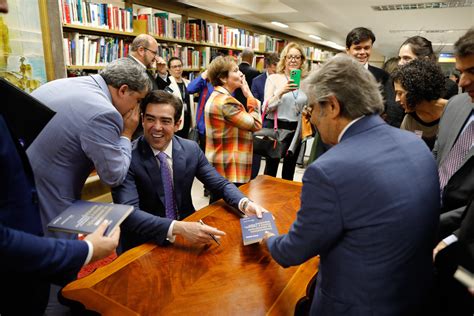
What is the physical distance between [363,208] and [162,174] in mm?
1114

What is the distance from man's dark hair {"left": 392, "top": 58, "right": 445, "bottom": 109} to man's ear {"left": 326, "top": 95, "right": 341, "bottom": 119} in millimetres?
1037

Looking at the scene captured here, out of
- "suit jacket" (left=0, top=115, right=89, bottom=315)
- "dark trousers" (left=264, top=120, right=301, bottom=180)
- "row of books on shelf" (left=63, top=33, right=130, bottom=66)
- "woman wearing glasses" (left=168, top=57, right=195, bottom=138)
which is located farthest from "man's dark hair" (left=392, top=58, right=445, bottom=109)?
"row of books on shelf" (left=63, top=33, right=130, bottom=66)

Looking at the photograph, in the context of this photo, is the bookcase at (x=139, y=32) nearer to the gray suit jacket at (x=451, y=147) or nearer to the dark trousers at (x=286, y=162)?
the dark trousers at (x=286, y=162)

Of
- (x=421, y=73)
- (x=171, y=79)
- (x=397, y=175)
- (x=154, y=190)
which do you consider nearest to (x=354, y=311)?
(x=397, y=175)

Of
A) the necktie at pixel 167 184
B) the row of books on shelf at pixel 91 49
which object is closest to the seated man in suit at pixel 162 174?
the necktie at pixel 167 184

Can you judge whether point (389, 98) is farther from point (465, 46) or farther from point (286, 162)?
point (465, 46)

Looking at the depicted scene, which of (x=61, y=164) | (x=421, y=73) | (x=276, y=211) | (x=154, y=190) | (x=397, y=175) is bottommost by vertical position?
(x=276, y=211)

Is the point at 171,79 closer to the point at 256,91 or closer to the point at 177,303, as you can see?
the point at 256,91

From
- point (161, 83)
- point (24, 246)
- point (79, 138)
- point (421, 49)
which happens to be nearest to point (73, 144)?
point (79, 138)

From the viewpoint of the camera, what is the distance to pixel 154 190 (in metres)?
1.69

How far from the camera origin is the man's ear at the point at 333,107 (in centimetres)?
100

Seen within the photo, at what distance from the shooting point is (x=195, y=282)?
3.75 feet

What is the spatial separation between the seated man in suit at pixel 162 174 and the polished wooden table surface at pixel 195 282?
0.32m

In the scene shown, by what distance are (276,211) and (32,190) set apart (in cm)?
115
